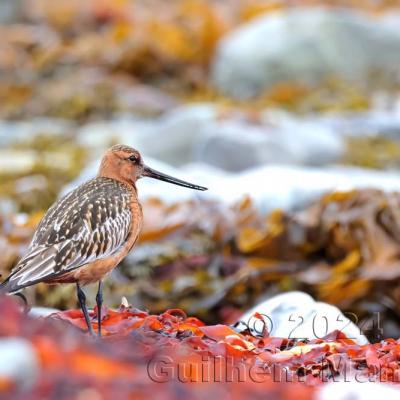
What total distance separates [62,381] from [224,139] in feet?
25.5

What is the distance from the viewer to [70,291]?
6.08m

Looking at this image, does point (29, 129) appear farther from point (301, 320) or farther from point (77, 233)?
point (77, 233)

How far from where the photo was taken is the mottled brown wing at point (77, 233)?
3465 mm

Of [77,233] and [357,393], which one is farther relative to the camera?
[77,233]

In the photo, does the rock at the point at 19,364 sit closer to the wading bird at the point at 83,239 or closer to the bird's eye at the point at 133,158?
the wading bird at the point at 83,239


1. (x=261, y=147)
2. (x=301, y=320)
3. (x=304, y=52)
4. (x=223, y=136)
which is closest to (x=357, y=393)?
(x=301, y=320)

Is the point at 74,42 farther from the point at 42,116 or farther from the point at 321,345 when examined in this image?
the point at 321,345

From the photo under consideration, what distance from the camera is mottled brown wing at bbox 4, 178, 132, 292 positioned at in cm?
346

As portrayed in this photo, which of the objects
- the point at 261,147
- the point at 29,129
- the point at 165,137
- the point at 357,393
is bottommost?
the point at 357,393

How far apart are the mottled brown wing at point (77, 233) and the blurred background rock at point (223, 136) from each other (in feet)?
6.39

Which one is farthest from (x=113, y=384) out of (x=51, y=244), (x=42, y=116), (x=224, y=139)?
(x=42, y=116)

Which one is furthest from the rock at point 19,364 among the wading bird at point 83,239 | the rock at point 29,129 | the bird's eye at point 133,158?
the rock at point 29,129

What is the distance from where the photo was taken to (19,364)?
1.96 metres

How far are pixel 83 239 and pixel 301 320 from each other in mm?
995
